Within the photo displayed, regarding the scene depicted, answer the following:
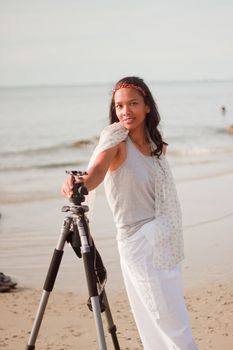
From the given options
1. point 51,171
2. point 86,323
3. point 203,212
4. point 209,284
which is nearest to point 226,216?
point 203,212

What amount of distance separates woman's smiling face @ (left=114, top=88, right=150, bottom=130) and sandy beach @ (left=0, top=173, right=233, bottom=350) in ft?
7.01

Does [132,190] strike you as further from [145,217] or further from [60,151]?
[60,151]

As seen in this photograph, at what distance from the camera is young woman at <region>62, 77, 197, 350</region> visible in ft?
10.3

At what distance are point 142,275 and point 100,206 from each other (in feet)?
24.7

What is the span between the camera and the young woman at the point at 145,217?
3148mm

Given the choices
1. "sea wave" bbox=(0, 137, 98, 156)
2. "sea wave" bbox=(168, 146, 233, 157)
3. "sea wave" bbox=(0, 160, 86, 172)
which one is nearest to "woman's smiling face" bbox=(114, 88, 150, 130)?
"sea wave" bbox=(0, 160, 86, 172)

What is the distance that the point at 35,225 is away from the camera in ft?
31.3

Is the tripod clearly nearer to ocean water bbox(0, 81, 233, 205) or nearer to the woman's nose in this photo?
the woman's nose

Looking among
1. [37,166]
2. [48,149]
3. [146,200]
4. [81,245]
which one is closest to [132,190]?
[146,200]

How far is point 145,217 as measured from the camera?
3199 millimetres

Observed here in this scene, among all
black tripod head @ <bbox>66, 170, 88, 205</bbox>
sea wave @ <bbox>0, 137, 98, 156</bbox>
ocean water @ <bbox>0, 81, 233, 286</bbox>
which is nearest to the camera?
black tripod head @ <bbox>66, 170, 88, 205</bbox>

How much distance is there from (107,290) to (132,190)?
3350mm

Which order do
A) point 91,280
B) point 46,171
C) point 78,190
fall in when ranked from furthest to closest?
1. point 46,171
2. point 91,280
3. point 78,190

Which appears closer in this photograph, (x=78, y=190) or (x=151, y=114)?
(x=78, y=190)
